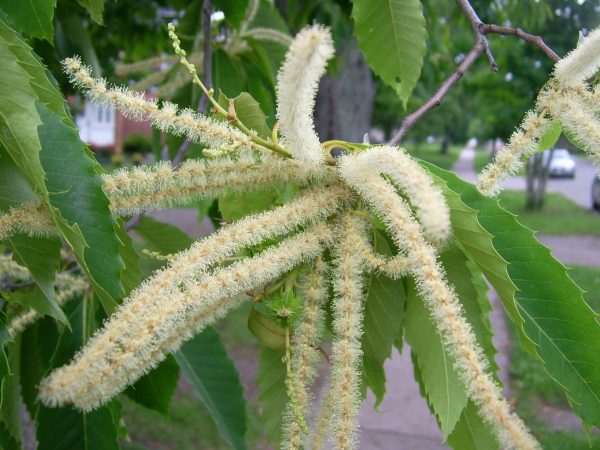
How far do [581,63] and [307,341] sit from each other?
0.85 metres

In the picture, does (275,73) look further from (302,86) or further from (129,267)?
(302,86)

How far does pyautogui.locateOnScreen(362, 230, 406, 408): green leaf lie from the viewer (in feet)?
5.00

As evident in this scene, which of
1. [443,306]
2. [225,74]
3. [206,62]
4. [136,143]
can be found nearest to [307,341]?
[443,306]

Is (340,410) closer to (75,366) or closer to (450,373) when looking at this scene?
(450,373)

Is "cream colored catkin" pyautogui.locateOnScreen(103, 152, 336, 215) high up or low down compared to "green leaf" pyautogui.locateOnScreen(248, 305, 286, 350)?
up

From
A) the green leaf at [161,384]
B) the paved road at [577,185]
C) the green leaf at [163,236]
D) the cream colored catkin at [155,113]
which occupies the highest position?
the cream colored catkin at [155,113]

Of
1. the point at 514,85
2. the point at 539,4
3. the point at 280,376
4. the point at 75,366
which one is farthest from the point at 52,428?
the point at 514,85

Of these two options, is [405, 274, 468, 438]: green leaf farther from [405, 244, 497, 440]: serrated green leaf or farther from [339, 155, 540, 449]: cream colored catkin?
[339, 155, 540, 449]: cream colored catkin

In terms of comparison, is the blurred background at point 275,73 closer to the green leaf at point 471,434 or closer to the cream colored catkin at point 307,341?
the green leaf at point 471,434

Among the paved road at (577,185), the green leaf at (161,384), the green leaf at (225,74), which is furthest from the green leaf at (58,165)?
the paved road at (577,185)

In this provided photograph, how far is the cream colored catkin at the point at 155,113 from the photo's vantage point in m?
1.30

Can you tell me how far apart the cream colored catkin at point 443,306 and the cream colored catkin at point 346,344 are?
0.44 ft

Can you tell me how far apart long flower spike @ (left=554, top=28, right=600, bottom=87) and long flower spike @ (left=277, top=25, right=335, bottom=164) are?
59 cm

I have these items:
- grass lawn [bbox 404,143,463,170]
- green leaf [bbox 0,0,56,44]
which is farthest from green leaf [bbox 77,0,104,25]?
grass lawn [bbox 404,143,463,170]
